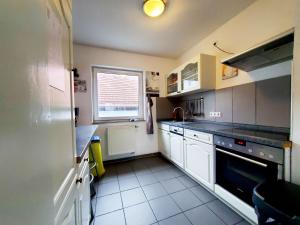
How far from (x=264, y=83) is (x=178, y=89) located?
55.8 inches

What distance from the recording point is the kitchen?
1.10 feet

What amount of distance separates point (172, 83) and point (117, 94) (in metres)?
1.24

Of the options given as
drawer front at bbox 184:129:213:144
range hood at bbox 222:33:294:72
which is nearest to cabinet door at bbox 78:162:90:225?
drawer front at bbox 184:129:213:144

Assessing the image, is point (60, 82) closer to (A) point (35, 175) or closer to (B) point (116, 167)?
(A) point (35, 175)

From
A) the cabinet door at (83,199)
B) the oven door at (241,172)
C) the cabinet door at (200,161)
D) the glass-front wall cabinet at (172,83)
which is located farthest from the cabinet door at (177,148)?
the cabinet door at (83,199)

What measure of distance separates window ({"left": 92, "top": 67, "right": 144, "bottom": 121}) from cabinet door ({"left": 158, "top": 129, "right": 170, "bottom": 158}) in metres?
0.65

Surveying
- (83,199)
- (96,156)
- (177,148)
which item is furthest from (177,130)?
(83,199)

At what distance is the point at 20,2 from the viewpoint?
0.31 metres

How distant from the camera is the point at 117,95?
3.01m

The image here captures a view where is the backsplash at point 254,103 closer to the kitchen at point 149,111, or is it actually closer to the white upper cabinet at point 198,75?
the kitchen at point 149,111

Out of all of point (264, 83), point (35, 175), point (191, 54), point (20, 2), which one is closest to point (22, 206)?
point (35, 175)

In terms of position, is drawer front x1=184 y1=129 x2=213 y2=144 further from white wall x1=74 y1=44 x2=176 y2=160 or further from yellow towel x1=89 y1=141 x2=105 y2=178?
yellow towel x1=89 y1=141 x2=105 y2=178

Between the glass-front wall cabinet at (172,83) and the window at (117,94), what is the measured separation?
639 mm

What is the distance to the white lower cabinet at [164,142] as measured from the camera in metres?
2.77
